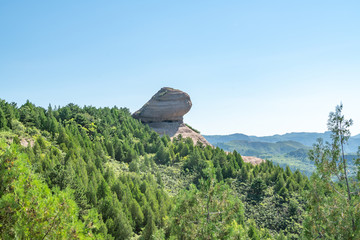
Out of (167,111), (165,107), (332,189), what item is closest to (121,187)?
(332,189)

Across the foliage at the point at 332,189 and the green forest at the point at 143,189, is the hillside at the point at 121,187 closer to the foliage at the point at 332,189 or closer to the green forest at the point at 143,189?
the green forest at the point at 143,189

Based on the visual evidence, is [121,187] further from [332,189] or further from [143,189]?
[332,189]

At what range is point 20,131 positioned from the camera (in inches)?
907

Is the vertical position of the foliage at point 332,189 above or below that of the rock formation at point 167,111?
below

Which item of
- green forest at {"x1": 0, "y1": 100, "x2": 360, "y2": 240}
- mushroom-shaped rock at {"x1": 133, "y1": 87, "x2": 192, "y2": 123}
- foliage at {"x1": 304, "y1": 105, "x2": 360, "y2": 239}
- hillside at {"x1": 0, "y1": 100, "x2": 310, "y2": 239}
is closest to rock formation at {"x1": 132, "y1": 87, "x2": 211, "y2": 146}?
mushroom-shaped rock at {"x1": 133, "y1": 87, "x2": 192, "y2": 123}

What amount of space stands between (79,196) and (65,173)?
1.52 meters

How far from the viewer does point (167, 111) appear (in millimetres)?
46219

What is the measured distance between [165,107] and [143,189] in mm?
26390

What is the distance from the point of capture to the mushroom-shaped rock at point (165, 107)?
152 ft

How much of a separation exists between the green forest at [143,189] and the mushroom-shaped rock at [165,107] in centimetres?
486

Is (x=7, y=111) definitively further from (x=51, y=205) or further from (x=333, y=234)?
(x=333, y=234)

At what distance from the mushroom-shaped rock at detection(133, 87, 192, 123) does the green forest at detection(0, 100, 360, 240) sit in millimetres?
4865

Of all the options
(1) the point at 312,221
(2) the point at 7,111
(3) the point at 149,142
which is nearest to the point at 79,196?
(1) the point at 312,221

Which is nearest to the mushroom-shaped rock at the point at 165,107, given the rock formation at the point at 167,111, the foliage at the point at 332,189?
the rock formation at the point at 167,111
